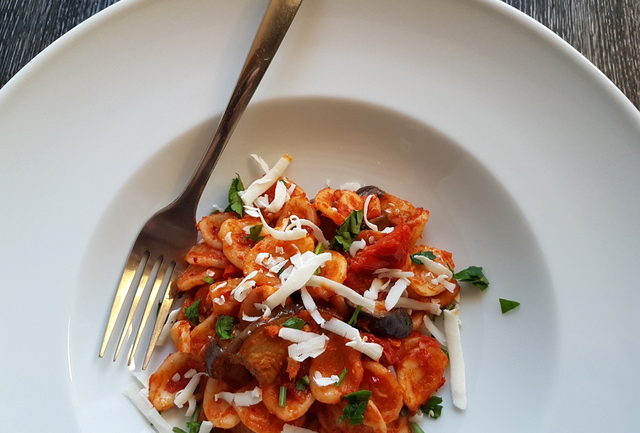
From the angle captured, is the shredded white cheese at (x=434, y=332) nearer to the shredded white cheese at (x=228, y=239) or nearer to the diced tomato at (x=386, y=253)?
the diced tomato at (x=386, y=253)

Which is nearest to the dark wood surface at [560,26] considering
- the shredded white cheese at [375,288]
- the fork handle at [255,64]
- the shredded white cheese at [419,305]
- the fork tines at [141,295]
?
the fork handle at [255,64]

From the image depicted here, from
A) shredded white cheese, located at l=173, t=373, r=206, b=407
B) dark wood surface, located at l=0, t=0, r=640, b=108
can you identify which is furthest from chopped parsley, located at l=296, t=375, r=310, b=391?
dark wood surface, located at l=0, t=0, r=640, b=108

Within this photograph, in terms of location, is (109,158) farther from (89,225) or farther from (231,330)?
(231,330)

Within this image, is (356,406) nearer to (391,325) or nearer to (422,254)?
(391,325)

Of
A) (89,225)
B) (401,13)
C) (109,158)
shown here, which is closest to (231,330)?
(89,225)

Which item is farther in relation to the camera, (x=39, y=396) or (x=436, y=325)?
(x=436, y=325)

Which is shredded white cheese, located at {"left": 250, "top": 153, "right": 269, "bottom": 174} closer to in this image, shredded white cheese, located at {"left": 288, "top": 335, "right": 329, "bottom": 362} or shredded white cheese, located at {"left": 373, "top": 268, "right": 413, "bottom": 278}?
shredded white cheese, located at {"left": 373, "top": 268, "right": 413, "bottom": 278}
